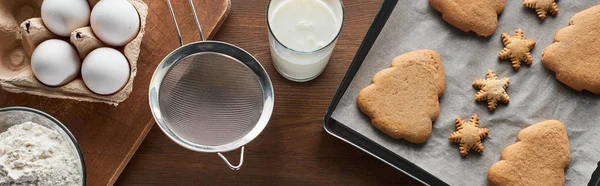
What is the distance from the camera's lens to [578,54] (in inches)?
51.6

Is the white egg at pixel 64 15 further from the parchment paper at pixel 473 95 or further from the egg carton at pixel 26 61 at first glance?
the parchment paper at pixel 473 95

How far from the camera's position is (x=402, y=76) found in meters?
1.28

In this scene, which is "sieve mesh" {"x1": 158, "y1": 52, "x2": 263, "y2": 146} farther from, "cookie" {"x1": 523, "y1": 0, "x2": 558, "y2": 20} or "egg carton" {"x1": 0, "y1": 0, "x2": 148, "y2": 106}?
"cookie" {"x1": 523, "y1": 0, "x2": 558, "y2": 20}

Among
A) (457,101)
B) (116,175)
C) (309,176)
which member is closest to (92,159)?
(116,175)

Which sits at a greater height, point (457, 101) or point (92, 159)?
point (457, 101)

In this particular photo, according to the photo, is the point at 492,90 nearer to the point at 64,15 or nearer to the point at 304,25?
the point at 304,25

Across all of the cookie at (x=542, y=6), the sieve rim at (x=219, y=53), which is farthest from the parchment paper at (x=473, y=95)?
the sieve rim at (x=219, y=53)

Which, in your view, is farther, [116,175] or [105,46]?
[116,175]

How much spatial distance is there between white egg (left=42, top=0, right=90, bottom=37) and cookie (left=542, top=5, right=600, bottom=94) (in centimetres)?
95

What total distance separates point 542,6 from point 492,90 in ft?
0.74

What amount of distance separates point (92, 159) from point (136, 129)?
11 centimetres

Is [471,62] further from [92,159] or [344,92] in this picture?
[92,159]

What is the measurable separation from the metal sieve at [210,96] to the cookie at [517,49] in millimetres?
511

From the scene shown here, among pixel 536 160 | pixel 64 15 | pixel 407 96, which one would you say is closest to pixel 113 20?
pixel 64 15
